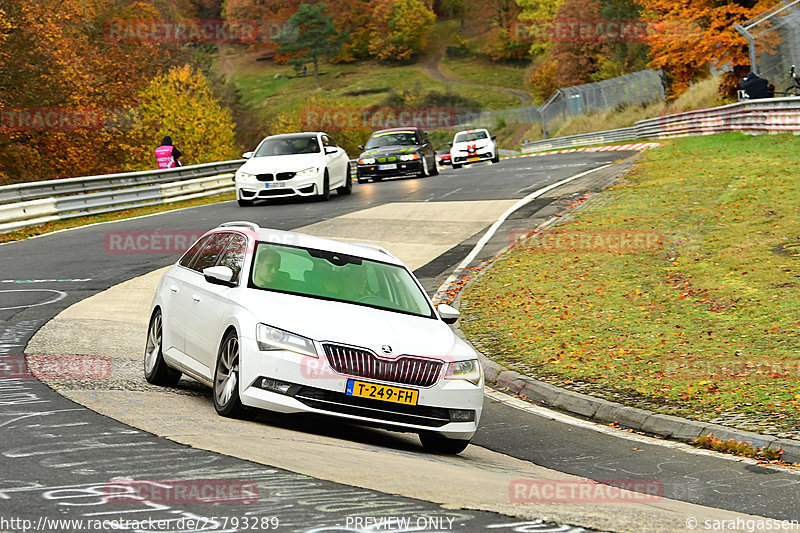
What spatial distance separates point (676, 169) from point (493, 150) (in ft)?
64.2

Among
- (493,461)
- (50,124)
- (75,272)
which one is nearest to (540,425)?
(493,461)

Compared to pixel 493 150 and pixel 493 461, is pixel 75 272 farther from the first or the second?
pixel 493 150

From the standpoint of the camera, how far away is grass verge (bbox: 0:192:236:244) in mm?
23511

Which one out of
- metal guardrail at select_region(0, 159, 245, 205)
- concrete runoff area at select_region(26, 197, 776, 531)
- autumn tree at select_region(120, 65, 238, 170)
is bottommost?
concrete runoff area at select_region(26, 197, 776, 531)

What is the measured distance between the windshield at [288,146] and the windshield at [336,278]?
18.4m

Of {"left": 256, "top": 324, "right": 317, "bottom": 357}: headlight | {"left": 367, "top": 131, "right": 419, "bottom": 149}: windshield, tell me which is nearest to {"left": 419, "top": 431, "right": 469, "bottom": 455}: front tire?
{"left": 256, "top": 324, "right": 317, "bottom": 357}: headlight

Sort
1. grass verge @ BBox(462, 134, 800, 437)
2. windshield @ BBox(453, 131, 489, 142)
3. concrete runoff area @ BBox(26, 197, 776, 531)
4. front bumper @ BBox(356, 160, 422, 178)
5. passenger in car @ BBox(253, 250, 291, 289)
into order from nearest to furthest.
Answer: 1. concrete runoff area @ BBox(26, 197, 776, 531)
2. passenger in car @ BBox(253, 250, 291, 289)
3. grass verge @ BBox(462, 134, 800, 437)
4. front bumper @ BBox(356, 160, 422, 178)
5. windshield @ BBox(453, 131, 489, 142)

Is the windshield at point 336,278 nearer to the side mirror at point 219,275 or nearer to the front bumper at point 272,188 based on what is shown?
the side mirror at point 219,275

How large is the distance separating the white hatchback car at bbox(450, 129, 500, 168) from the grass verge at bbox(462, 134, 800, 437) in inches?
916

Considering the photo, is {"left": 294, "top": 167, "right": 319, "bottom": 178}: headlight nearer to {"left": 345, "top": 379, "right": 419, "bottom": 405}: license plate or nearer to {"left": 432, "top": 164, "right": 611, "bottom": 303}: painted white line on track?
{"left": 432, "top": 164, "right": 611, "bottom": 303}: painted white line on track

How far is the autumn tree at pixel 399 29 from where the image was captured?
173 m

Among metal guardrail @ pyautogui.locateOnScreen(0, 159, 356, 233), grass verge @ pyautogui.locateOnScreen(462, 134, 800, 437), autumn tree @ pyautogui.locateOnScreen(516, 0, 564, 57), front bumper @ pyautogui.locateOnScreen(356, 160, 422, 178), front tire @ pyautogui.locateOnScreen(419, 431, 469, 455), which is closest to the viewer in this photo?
front tire @ pyautogui.locateOnScreen(419, 431, 469, 455)

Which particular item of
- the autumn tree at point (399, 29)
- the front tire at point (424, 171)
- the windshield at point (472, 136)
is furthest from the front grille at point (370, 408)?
the autumn tree at point (399, 29)

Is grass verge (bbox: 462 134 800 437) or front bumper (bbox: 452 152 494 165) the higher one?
front bumper (bbox: 452 152 494 165)
